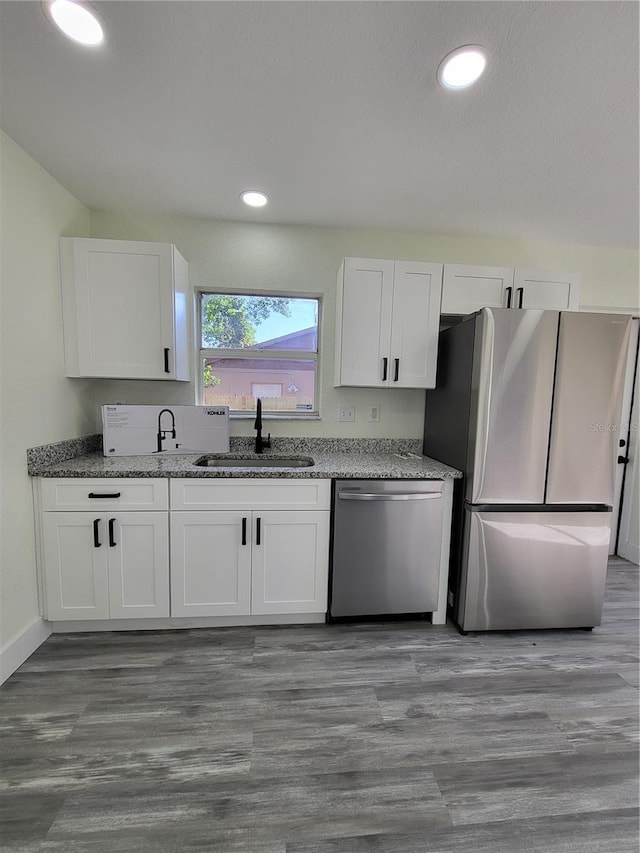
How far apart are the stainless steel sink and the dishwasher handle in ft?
1.53

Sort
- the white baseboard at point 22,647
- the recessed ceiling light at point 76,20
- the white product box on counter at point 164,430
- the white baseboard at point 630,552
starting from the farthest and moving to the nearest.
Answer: the white baseboard at point 630,552, the white product box on counter at point 164,430, the white baseboard at point 22,647, the recessed ceiling light at point 76,20

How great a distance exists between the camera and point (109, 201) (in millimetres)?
2305

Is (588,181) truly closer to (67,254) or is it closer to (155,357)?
(155,357)

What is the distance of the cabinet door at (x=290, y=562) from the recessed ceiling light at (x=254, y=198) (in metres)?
1.89

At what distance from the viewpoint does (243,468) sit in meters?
2.06

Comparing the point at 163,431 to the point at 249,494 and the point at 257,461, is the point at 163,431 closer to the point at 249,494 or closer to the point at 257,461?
the point at 257,461

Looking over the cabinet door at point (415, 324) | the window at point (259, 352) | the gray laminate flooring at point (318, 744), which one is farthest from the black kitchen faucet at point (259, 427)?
the gray laminate flooring at point (318, 744)

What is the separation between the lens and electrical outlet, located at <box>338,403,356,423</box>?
2723mm

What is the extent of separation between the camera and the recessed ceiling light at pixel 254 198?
213 centimetres

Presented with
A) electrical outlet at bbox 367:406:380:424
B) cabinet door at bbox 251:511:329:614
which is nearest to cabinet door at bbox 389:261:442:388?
electrical outlet at bbox 367:406:380:424

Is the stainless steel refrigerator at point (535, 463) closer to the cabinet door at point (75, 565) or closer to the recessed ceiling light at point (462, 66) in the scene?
the recessed ceiling light at point (462, 66)

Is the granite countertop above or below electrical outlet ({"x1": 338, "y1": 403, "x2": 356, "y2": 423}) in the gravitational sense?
below

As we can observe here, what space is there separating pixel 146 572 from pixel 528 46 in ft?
9.11

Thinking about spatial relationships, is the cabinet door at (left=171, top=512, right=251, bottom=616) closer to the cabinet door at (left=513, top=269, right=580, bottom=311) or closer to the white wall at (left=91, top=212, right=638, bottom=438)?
the white wall at (left=91, top=212, right=638, bottom=438)
